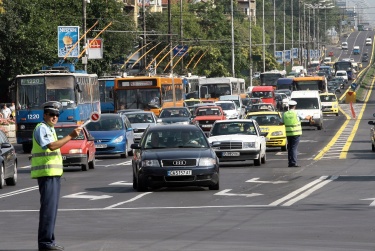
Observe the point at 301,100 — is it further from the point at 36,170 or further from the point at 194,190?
the point at 36,170

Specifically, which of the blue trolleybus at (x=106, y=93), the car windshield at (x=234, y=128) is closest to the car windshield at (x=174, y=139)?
the car windshield at (x=234, y=128)

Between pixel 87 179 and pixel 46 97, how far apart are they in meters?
18.5

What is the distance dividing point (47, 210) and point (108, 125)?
1107 inches

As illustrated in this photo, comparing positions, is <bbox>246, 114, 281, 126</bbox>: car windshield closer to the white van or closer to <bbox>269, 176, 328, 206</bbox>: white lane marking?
<bbox>269, 176, 328, 206</bbox>: white lane marking

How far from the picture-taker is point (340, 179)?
28.7m

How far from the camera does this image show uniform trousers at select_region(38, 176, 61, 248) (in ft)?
48.5

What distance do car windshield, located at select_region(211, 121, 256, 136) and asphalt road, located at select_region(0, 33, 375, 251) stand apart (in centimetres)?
117

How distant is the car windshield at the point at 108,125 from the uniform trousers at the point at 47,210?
27579mm

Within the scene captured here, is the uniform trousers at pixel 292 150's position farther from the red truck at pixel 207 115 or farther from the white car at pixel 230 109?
the white car at pixel 230 109

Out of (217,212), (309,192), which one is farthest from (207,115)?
(217,212)

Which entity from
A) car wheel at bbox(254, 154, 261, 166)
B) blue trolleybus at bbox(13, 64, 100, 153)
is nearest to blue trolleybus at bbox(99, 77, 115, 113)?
blue trolleybus at bbox(13, 64, 100, 153)

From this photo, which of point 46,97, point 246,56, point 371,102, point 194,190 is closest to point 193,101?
point 46,97

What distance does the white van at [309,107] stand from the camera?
6462 centimetres

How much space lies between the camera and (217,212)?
20.4 meters
